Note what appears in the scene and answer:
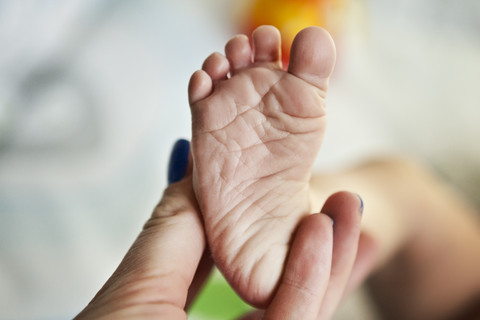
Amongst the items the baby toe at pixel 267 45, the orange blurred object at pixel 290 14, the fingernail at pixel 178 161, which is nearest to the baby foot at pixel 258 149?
the baby toe at pixel 267 45

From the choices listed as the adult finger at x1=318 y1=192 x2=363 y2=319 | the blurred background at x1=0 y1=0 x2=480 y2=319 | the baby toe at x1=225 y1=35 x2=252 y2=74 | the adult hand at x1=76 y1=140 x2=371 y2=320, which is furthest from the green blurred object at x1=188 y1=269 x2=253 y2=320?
the baby toe at x1=225 y1=35 x2=252 y2=74

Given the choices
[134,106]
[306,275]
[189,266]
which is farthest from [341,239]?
[134,106]

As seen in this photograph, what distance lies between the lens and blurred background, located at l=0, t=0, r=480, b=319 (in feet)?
2.78

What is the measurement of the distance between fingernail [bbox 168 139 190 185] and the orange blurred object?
0.45 meters

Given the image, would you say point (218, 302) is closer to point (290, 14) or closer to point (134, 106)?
point (134, 106)

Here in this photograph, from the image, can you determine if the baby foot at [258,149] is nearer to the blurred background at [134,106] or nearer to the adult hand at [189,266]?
the adult hand at [189,266]

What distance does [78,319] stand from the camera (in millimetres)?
443

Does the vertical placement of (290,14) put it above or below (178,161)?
above

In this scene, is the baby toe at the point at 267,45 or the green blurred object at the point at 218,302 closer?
the baby toe at the point at 267,45

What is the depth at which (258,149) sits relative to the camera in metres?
0.62

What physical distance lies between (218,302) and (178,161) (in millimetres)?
295

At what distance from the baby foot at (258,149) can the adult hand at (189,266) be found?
26 millimetres

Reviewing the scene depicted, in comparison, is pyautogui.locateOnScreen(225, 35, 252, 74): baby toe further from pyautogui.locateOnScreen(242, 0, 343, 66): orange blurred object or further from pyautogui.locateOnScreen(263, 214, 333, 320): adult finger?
pyautogui.locateOnScreen(242, 0, 343, 66): orange blurred object

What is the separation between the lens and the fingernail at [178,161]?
2.43ft
